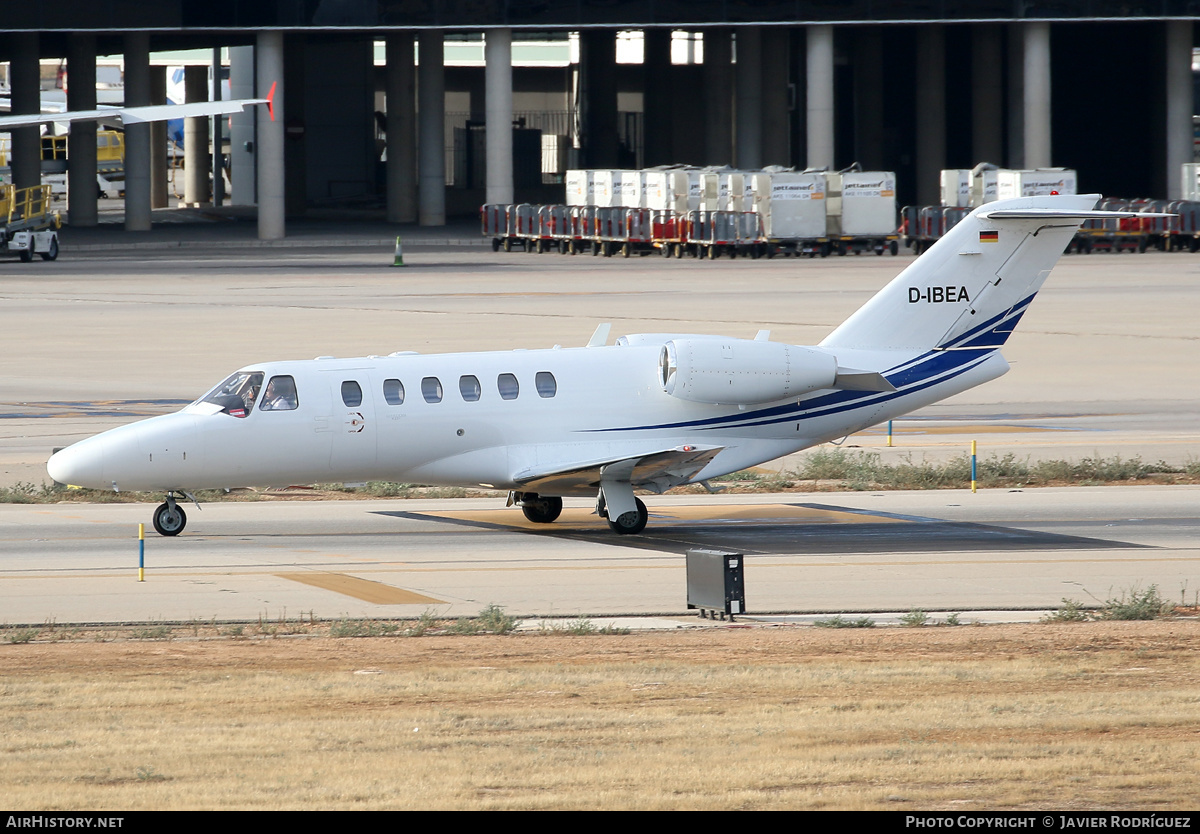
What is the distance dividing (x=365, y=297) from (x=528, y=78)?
69.8 m

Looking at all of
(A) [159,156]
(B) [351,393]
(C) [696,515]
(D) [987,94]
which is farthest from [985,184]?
(A) [159,156]

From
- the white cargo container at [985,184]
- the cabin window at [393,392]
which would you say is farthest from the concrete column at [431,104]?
the cabin window at [393,392]

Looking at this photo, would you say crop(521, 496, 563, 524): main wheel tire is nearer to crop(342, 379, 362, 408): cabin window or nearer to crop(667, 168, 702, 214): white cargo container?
crop(342, 379, 362, 408): cabin window

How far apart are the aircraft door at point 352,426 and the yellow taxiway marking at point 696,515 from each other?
2763mm

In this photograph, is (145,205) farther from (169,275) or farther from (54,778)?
(54,778)

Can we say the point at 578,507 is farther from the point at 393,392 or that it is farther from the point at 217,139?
the point at 217,139

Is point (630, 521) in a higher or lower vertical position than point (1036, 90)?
lower

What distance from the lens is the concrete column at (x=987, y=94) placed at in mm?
101562

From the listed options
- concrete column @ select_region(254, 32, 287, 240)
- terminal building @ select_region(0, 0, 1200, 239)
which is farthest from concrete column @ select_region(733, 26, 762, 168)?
concrete column @ select_region(254, 32, 287, 240)

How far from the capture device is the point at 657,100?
121m

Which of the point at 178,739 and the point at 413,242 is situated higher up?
the point at 413,242

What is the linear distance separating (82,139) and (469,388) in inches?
3196

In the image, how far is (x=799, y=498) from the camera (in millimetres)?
28500

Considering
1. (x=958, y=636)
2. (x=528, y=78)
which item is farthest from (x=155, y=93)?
(x=958, y=636)
